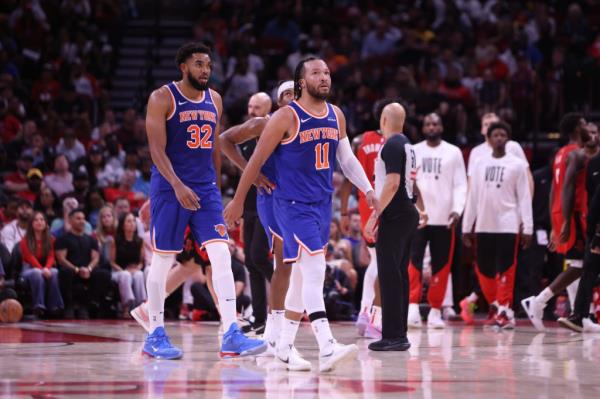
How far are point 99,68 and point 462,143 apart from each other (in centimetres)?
653

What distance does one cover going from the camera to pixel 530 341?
8961 mm

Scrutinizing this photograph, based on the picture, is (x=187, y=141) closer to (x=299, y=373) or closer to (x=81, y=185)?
(x=299, y=373)

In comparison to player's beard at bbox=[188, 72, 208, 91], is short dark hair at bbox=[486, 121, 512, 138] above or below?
below

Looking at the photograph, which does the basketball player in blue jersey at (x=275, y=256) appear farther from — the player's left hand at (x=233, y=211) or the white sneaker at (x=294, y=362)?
the white sneaker at (x=294, y=362)

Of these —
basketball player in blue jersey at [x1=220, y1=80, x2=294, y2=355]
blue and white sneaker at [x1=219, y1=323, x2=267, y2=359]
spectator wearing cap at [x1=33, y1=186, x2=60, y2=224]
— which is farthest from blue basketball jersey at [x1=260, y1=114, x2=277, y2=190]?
spectator wearing cap at [x1=33, y1=186, x2=60, y2=224]

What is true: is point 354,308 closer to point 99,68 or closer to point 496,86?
point 496,86

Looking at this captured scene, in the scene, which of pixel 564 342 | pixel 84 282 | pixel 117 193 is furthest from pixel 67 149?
pixel 564 342

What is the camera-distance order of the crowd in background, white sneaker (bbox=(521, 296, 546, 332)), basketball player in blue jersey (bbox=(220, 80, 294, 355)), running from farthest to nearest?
the crowd in background
white sneaker (bbox=(521, 296, 546, 332))
basketball player in blue jersey (bbox=(220, 80, 294, 355))

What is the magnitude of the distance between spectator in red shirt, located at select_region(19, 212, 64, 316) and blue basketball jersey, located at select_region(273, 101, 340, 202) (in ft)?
18.6

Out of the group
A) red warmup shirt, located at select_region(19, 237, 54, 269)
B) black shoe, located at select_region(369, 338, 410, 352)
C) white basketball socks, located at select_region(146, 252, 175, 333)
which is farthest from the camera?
red warmup shirt, located at select_region(19, 237, 54, 269)

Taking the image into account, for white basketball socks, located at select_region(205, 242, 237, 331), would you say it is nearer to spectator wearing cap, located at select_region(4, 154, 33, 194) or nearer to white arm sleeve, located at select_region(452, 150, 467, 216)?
white arm sleeve, located at select_region(452, 150, 467, 216)

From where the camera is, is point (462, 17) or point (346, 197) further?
point (462, 17)

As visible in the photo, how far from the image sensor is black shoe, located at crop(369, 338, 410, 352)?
783 cm

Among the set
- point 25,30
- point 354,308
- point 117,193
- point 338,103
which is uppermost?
point 25,30
